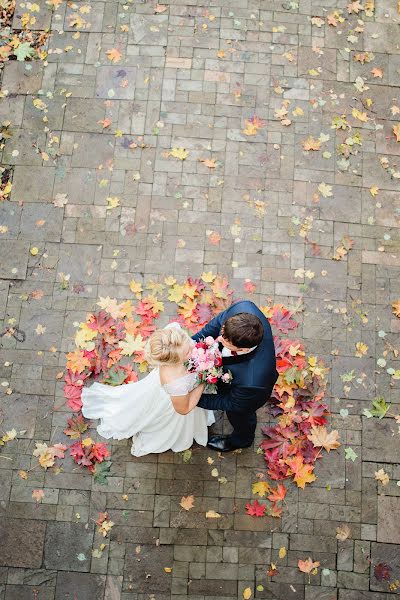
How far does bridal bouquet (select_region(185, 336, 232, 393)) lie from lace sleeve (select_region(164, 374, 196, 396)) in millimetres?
64

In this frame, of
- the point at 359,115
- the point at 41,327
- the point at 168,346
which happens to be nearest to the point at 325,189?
the point at 359,115

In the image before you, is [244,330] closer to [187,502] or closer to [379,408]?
[187,502]

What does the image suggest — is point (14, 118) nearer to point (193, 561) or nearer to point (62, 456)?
point (62, 456)

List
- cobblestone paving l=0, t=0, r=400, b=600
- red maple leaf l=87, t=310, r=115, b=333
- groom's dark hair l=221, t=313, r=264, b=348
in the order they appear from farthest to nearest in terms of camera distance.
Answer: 1. red maple leaf l=87, t=310, r=115, b=333
2. cobblestone paving l=0, t=0, r=400, b=600
3. groom's dark hair l=221, t=313, r=264, b=348

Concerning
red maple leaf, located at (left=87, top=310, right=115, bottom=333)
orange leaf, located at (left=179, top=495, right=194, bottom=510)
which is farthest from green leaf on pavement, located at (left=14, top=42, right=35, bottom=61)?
orange leaf, located at (left=179, top=495, right=194, bottom=510)

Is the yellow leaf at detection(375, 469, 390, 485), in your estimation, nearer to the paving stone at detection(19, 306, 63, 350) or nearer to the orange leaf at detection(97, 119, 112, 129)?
the paving stone at detection(19, 306, 63, 350)

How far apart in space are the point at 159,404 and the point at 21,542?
2011 mm

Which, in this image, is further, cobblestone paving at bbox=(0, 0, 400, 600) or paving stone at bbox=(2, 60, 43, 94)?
paving stone at bbox=(2, 60, 43, 94)

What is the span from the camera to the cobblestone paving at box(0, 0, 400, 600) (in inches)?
239

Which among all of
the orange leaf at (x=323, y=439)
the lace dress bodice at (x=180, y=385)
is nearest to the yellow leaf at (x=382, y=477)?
the orange leaf at (x=323, y=439)

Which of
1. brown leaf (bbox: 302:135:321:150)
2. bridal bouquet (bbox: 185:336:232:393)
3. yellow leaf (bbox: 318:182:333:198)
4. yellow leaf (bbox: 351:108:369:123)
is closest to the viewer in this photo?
bridal bouquet (bbox: 185:336:232:393)

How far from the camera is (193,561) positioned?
237 inches

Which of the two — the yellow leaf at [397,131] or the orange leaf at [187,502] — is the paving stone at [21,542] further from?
the yellow leaf at [397,131]

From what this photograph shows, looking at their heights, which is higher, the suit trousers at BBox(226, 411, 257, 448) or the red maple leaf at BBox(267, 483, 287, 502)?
the suit trousers at BBox(226, 411, 257, 448)
